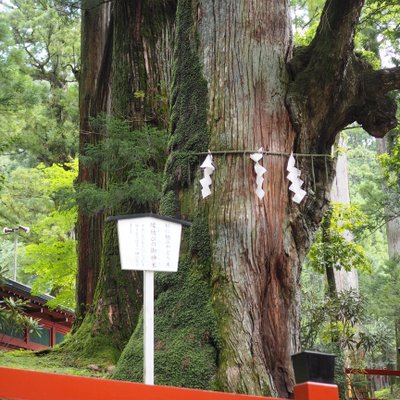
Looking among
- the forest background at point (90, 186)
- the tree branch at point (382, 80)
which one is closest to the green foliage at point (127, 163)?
the forest background at point (90, 186)

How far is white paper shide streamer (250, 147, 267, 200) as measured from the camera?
5059 mm

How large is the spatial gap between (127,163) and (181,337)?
2.81m

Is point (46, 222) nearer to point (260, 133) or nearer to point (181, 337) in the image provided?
point (260, 133)

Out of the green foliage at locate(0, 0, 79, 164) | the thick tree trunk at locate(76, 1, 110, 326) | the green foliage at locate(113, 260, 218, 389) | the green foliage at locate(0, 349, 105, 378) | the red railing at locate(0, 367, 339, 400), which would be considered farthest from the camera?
the green foliage at locate(0, 0, 79, 164)

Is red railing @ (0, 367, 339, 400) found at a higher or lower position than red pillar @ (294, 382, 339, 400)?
higher

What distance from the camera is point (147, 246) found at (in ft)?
12.7

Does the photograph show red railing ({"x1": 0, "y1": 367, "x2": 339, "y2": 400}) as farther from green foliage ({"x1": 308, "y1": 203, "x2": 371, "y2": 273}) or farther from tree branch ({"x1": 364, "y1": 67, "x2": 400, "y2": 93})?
green foliage ({"x1": 308, "y1": 203, "x2": 371, "y2": 273})

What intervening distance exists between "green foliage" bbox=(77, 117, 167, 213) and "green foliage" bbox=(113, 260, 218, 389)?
6.15 feet

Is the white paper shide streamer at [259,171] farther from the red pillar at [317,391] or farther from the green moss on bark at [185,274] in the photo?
the red pillar at [317,391]

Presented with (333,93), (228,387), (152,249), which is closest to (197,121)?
(333,93)

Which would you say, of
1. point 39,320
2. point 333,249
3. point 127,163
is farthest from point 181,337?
point 39,320

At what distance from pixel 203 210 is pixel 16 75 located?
11964 millimetres

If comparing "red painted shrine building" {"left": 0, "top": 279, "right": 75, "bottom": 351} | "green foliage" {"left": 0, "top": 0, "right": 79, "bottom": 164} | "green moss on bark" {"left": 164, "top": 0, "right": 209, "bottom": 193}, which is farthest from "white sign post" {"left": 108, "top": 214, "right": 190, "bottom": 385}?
"green foliage" {"left": 0, "top": 0, "right": 79, "bottom": 164}

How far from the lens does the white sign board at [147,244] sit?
383 centimetres
